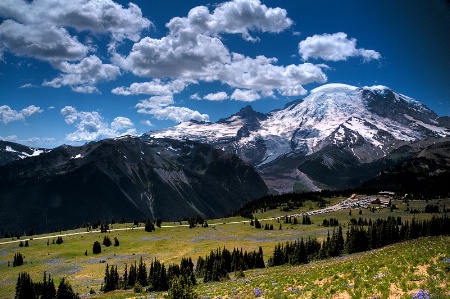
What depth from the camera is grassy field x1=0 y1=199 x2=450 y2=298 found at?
2506cm

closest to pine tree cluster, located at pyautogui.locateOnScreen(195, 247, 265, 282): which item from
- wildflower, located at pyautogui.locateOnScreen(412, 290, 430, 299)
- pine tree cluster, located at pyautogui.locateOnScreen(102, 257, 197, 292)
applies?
pine tree cluster, located at pyautogui.locateOnScreen(102, 257, 197, 292)

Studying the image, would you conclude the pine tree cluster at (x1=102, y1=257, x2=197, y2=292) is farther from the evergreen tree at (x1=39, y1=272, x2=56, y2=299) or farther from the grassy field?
the evergreen tree at (x1=39, y1=272, x2=56, y2=299)

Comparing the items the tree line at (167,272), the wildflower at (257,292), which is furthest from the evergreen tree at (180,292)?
the tree line at (167,272)

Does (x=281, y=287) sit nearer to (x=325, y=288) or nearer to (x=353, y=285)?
(x=325, y=288)

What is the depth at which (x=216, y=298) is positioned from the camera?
39.0 metres

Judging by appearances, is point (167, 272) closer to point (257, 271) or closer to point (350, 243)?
point (257, 271)

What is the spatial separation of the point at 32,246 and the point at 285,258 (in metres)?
131

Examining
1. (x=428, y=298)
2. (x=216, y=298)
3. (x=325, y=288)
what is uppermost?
(x=428, y=298)

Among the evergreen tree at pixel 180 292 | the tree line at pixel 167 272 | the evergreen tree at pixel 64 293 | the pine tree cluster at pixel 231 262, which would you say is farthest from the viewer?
the pine tree cluster at pixel 231 262

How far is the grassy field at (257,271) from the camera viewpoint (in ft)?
82.2

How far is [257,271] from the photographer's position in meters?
86.4

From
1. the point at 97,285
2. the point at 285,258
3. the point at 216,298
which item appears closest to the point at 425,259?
the point at 216,298

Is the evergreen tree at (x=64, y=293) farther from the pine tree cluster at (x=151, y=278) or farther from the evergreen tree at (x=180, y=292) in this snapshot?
the evergreen tree at (x=180, y=292)

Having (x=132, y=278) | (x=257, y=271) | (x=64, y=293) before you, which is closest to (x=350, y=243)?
(x=257, y=271)
